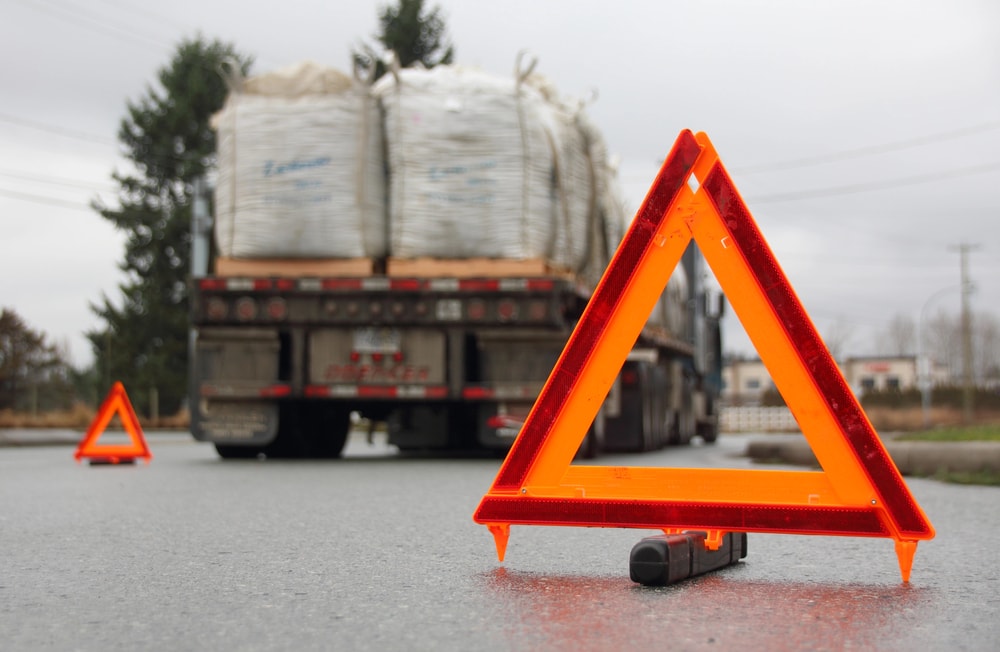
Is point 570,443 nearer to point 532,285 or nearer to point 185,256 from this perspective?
point 532,285

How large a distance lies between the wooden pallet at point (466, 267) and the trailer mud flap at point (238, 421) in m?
1.95

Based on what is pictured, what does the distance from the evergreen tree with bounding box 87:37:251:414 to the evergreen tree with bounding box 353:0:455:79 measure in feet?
17.6

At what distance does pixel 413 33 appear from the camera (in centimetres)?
4291

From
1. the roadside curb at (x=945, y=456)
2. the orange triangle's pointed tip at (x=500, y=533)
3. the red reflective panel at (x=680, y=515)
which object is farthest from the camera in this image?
the roadside curb at (x=945, y=456)

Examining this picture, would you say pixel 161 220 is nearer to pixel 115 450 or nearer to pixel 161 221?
pixel 161 221

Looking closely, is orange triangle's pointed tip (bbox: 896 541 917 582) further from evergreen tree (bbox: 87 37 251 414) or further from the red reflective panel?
evergreen tree (bbox: 87 37 251 414)

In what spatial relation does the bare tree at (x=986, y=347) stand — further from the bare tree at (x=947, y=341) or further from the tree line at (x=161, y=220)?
the tree line at (x=161, y=220)

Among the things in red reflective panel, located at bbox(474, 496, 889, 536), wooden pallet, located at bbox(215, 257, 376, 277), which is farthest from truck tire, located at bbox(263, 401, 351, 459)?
red reflective panel, located at bbox(474, 496, 889, 536)

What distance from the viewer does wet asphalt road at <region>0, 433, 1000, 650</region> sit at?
4000 mm

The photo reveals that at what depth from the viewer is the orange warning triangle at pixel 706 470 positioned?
4.80 m

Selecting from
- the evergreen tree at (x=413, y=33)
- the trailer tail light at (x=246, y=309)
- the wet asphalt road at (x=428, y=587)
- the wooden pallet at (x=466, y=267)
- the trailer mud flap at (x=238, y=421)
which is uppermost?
the evergreen tree at (x=413, y=33)

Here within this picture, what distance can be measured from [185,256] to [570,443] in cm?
4210

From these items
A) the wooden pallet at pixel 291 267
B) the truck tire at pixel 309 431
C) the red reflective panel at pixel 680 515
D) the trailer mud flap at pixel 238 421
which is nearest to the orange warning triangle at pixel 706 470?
the red reflective panel at pixel 680 515

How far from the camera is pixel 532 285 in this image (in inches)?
527
